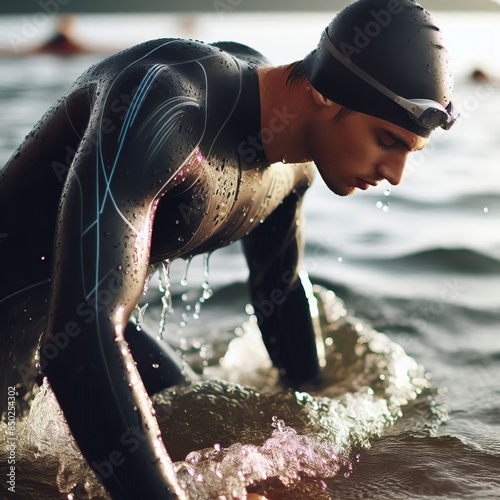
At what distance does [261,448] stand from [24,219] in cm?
99

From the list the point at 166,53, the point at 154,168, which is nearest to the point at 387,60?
the point at 166,53

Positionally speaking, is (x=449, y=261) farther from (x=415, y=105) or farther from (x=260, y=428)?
(x=415, y=105)

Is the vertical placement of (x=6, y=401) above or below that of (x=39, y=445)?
above

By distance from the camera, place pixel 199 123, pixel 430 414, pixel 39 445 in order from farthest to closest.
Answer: pixel 430 414 → pixel 39 445 → pixel 199 123

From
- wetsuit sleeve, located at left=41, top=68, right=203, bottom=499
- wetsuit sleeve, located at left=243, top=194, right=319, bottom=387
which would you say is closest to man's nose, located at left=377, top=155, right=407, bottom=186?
wetsuit sleeve, located at left=41, top=68, right=203, bottom=499

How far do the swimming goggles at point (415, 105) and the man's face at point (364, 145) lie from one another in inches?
2.3

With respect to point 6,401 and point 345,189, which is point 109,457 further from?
point 345,189

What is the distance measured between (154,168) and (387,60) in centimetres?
65

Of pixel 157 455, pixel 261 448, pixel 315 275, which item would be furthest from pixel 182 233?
pixel 315 275

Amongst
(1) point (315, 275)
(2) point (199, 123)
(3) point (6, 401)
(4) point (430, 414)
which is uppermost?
(2) point (199, 123)

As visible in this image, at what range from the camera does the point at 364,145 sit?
2.30 m

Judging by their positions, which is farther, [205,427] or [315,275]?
[315,275]

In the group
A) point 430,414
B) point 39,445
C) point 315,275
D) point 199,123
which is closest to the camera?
point 199,123

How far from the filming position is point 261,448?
9.22 feet
